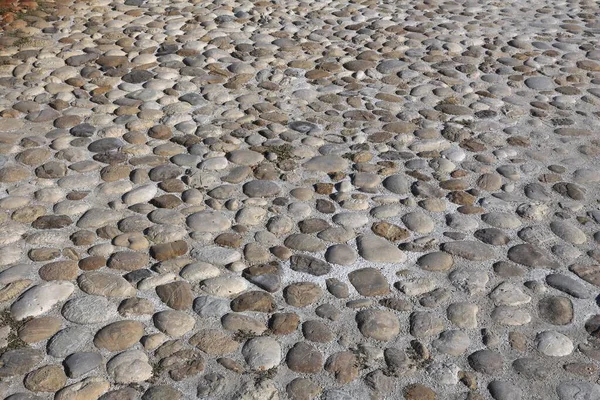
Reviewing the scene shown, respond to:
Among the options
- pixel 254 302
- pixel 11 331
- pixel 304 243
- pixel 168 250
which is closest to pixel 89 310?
pixel 11 331

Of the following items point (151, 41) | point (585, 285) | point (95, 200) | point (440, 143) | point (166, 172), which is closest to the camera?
point (585, 285)

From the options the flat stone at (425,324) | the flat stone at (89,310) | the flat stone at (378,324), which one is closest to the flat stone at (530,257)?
the flat stone at (425,324)

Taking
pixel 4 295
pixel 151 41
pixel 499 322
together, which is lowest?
pixel 151 41

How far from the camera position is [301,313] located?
2949 mm

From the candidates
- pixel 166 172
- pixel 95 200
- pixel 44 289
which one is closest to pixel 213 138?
pixel 166 172

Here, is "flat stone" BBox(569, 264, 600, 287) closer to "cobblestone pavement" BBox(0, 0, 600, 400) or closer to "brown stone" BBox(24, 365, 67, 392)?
"cobblestone pavement" BBox(0, 0, 600, 400)

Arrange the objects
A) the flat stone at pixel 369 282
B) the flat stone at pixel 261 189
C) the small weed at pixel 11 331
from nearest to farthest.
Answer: the small weed at pixel 11 331, the flat stone at pixel 369 282, the flat stone at pixel 261 189

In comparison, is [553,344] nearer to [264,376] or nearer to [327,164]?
[264,376]

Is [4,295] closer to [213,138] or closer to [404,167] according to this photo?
[213,138]

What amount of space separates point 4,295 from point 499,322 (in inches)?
70.5

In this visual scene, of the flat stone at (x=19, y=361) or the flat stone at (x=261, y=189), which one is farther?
the flat stone at (x=261, y=189)

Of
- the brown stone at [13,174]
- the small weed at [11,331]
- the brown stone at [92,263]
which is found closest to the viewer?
the small weed at [11,331]

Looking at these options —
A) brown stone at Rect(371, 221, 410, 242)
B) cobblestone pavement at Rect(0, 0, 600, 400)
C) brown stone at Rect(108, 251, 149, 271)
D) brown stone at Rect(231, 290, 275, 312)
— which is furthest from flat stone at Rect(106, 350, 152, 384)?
brown stone at Rect(371, 221, 410, 242)

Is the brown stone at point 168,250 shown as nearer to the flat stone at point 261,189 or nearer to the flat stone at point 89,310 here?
the flat stone at point 89,310
